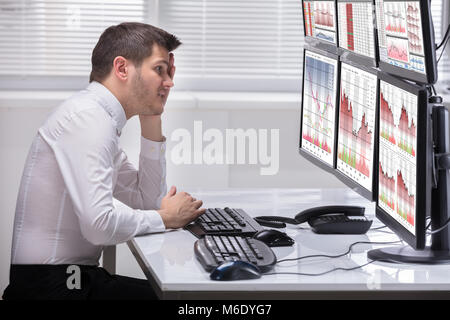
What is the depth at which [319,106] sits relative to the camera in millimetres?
2373

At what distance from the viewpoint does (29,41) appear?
369cm

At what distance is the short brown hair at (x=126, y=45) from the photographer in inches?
83.0

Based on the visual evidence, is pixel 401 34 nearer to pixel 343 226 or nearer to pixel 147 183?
pixel 343 226

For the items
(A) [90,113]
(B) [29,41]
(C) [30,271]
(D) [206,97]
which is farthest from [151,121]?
(B) [29,41]

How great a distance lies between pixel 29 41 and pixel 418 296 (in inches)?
102

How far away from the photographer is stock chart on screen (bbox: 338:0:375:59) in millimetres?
1979

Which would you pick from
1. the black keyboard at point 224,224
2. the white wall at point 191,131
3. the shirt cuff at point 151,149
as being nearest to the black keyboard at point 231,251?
the black keyboard at point 224,224

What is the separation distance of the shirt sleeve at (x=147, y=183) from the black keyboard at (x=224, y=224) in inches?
7.8

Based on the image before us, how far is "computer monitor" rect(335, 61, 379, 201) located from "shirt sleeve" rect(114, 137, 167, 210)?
557 mm

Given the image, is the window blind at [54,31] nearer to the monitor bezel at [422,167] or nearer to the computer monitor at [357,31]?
the computer monitor at [357,31]

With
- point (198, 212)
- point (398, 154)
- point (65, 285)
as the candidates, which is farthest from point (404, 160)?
point (65, 285)

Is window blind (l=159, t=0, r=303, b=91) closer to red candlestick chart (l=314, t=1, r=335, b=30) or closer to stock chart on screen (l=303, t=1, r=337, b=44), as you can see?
stock chart on screen (l=303, t=1, r=337, b=44)

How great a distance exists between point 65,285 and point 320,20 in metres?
1.13

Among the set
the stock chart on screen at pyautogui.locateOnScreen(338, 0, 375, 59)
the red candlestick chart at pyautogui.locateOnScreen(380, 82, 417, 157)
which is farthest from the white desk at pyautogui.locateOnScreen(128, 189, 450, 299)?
the stock chart on screen at pyautogui.locateOnScreen(338, 0, 375, 59)
